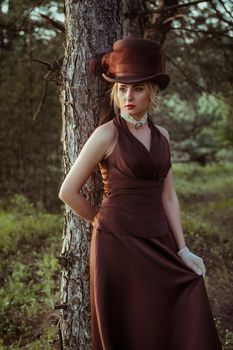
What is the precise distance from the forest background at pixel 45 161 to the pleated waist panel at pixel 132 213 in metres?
1.22

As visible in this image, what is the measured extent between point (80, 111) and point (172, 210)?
959mm

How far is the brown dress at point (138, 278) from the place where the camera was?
117 inches

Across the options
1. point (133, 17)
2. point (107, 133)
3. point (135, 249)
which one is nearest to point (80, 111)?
point (107, 133)

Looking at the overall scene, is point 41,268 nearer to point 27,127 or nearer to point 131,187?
point 131,187

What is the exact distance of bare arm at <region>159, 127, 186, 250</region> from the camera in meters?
3.24

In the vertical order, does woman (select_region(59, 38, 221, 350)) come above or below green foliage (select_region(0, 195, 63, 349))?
above

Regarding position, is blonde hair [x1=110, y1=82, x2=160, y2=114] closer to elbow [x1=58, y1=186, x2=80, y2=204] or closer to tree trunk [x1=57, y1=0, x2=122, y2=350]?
tree trunk [x1=57, y1=0, x2=122, y2=350]

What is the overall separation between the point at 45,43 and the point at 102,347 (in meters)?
7.36

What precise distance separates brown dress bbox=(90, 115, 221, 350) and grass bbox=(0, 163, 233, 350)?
1483 mm

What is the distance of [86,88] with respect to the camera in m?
3.52

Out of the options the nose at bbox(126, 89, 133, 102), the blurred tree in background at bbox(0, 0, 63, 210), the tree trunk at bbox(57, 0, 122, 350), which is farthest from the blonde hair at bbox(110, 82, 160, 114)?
the blurred tree in background at bbox(0, 0, 63, 210)

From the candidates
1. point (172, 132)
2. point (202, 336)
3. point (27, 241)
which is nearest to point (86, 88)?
point (202, 336)

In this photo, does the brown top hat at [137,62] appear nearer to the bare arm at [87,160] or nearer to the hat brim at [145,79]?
the hat brim at [145,79]

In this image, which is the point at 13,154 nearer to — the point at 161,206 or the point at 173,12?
the point at 173,12
